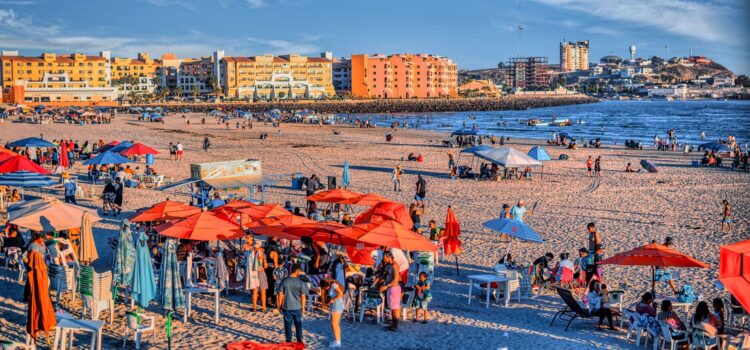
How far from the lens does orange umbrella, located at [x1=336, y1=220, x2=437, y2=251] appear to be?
9320mm

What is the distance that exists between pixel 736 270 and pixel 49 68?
12869cm

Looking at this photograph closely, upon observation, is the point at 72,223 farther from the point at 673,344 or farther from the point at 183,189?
the point at 183,189

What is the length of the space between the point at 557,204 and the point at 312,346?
12564 millimetres

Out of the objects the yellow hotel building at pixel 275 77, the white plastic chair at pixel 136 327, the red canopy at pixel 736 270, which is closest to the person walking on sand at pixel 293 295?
the white plastic chair at pixel 136 327

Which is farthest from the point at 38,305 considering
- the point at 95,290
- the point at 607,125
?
the point at 607,125

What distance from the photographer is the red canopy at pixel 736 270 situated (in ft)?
23.2

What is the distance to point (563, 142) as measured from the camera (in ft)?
134

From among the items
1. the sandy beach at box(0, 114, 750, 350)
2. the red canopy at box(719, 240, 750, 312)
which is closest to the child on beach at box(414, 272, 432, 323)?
the sandy beach at box(0, 114, 750, 350)

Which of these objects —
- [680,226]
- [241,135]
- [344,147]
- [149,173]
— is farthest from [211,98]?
[680,226]

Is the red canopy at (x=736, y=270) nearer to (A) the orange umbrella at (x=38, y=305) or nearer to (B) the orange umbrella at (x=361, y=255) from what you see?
(B) the orange umbrella at (x=361, y=255)

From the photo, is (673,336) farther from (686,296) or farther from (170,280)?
(170,280)

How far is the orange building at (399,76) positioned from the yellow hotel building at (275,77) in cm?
624

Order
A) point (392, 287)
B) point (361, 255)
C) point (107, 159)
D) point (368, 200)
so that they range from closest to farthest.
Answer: point (392, 287), point (361, 255), point (368, 200), point (107, 159)

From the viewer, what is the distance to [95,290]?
27.7 feet
